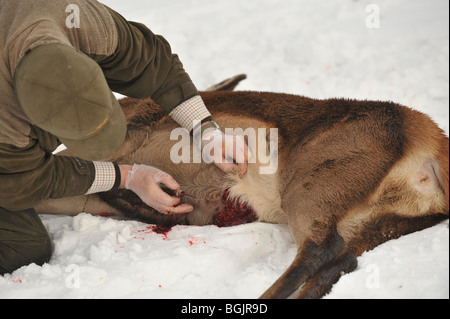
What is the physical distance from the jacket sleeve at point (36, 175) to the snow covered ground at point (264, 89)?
1.13ft

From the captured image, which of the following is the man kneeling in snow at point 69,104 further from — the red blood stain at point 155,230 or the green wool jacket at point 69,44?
the red blood stain at point 155,230

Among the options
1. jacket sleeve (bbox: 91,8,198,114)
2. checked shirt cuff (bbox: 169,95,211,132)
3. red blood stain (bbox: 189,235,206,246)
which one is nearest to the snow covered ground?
red blood stain (bbox: 189,235,206,246)

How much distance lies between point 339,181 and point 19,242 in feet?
5.70

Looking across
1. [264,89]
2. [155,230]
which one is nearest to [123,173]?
[155,230]

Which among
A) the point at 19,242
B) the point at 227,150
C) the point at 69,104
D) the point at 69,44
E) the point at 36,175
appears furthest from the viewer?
the point at 227,150

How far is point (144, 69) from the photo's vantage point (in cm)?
251

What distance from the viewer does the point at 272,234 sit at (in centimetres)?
250

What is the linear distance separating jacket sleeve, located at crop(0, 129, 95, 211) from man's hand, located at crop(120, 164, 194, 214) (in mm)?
256

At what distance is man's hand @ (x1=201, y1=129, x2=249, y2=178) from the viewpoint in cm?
255

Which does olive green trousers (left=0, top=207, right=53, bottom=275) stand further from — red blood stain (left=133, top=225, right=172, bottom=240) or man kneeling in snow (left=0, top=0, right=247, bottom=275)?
red blood stain (left=133, top=225, right=172, bottom=240)

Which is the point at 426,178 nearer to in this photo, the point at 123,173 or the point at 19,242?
the point at 123,173

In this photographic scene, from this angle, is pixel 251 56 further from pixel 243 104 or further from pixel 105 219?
pixel 105 219

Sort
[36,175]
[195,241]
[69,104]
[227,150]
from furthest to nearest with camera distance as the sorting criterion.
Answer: [227,150] < [195,241] < [36,175] < [69,104]

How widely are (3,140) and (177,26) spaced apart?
11.8ft
